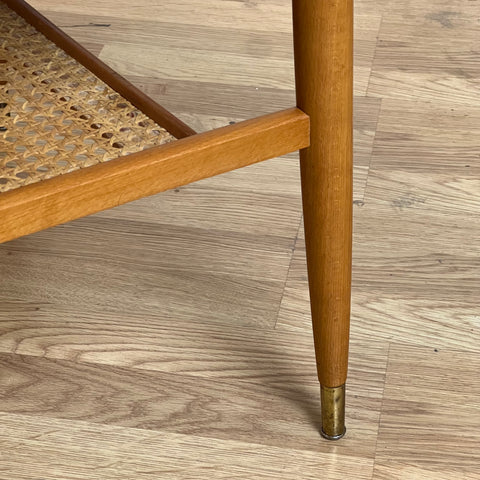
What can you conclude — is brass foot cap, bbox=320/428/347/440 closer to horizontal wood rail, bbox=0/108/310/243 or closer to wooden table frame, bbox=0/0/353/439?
wooden table frame, bbox=0/0/353/439

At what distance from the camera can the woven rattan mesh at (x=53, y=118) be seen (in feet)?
2.72

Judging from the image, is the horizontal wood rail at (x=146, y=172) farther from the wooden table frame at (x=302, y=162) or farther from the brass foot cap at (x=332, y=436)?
the brass foot cap at (x=332, y=436)

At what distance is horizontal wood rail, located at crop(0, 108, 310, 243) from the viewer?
0.72 meters

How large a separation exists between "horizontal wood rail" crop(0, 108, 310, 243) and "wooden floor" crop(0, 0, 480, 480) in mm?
333

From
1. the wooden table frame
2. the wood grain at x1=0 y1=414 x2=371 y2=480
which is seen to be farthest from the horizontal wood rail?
the wood grain at x1=0 y1=414 x2=371 y2=480

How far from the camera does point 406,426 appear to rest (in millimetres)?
Result: 994

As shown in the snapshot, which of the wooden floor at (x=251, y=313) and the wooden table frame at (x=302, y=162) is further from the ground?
the wooden table frame at (x=302, y=162)

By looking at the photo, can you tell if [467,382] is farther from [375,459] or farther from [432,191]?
[432,191]

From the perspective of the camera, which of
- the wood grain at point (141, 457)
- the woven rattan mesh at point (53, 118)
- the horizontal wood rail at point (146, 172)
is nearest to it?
the horizontal wood rail at point (146, 172)

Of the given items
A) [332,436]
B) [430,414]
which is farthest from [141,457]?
[430,414]

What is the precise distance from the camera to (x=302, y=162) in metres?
0.80

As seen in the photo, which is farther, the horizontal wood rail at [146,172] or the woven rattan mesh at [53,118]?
the woven rattan mesh at [53,118]

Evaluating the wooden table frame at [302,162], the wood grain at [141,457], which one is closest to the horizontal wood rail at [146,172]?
the wooden table frame at [302,162]

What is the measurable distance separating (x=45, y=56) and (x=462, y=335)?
1.81 feet
